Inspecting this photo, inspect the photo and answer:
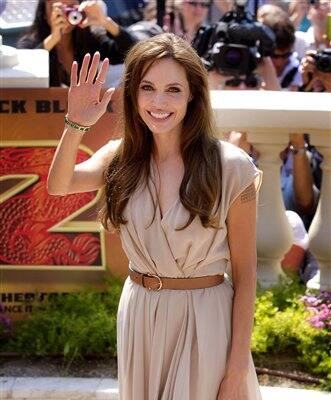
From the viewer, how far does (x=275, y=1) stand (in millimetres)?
9938

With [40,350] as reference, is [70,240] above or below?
above

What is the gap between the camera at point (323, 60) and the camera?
17.4 ft

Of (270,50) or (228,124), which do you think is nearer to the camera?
(228,124)

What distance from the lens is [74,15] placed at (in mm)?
5719

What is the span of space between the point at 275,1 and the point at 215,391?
7.62m

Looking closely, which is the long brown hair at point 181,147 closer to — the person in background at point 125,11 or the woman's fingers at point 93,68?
the woman's fingers at point 93,68

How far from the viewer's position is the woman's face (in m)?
2.77

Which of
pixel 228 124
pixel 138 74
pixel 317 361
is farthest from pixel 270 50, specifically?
pixel 138 74

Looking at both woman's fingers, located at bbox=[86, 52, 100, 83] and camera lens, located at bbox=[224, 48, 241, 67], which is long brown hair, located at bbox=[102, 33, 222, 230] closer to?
woman's fingers, located at bbox=[86, 52, 100, 83]

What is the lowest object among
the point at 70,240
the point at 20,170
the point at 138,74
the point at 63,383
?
the point at 63,383

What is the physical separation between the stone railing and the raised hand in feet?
4.66

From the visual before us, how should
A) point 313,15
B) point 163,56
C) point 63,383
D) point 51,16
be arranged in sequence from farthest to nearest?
point 313,15, point 51,16, point 63,383, point 163,56

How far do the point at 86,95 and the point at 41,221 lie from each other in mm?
1815

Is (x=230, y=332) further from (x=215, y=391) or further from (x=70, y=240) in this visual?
(x=70, y=240)
